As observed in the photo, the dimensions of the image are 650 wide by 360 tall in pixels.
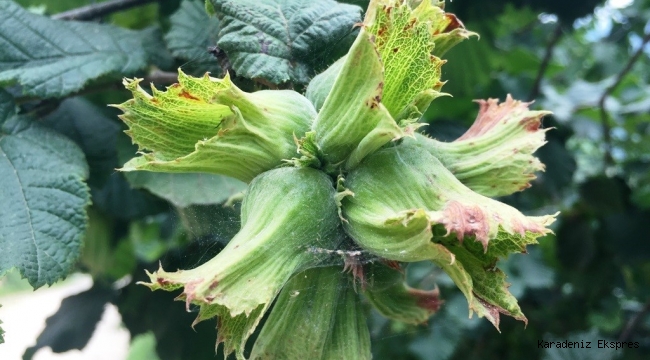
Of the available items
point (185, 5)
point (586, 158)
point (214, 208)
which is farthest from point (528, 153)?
point (586, 158)

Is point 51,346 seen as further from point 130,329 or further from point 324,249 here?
point 324,249

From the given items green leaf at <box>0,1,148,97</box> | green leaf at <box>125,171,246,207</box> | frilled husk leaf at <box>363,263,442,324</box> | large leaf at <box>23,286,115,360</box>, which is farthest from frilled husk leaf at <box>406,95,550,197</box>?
large leaf at <box>23,286,115,360</box>

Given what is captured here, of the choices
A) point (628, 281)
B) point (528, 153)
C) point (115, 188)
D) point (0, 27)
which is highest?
point (528, 153)

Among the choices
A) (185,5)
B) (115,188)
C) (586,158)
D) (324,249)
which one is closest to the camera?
(324,249)

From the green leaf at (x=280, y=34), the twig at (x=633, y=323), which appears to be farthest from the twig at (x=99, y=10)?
the twig at (x=633, y=323)

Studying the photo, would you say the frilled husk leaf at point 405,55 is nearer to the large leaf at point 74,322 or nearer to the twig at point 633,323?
the large leaf at point 74,322

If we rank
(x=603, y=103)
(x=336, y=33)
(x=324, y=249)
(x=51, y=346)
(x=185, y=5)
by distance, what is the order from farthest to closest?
(x=603, y=103)
(x=51, y=346)
(x=185, y=5)
(x=336, y=33)
(x=324, y=249)
